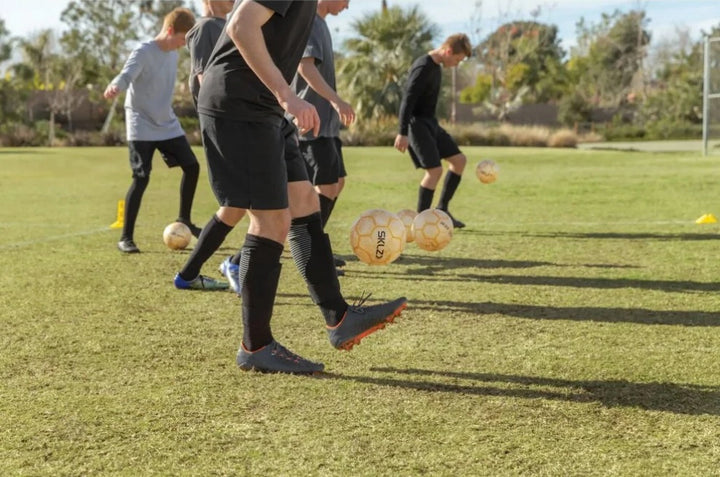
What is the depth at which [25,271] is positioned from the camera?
701cm

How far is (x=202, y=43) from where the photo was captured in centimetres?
592

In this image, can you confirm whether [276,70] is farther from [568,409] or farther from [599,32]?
[599,32]

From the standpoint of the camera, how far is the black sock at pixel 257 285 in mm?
4016

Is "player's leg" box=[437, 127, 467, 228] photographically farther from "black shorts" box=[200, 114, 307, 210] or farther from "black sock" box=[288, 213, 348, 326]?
"black shorts" box=[200, 114, 307, 210]

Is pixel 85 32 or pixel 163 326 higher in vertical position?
pixel 85 32

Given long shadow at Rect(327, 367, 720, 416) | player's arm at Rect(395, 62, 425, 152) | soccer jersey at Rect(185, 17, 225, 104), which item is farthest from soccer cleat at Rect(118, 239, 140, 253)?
long shadow at Rect(327, 367, 720, 416)

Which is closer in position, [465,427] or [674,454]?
[674,454]

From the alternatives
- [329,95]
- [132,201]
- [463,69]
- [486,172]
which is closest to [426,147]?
[486,172]

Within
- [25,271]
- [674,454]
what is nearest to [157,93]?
[25,271]

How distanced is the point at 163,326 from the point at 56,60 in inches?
2471

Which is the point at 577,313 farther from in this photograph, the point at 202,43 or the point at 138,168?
the point at 138,168

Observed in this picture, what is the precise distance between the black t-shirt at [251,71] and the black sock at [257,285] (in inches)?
23.6

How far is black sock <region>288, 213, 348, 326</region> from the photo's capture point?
4.22 m

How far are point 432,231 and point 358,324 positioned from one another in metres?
2.64
